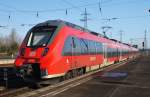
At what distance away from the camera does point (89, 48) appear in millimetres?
24828

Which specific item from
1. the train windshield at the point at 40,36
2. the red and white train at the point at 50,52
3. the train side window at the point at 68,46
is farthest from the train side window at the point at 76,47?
the train windshield at the point at 40,36

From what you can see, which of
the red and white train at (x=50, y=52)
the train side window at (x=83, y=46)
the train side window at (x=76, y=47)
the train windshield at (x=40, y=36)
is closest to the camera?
the red and white train at (x=50, y=52)

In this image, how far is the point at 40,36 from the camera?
58.4 ft

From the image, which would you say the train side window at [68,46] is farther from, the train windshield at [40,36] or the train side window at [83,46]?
the train side window at [83,46]

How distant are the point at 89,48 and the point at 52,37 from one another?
26.2ft

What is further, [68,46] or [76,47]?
[76,47]

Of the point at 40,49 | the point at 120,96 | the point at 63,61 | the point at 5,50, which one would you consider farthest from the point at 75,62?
the point at 5,50

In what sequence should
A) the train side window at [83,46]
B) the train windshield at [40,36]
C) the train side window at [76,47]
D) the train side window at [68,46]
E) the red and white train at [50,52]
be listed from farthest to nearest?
1. the train side window at [83,46]
2. the train side window at [76,47]
3. the train side window at [68,46]
4. the train windshield at [40,36]
5. the red and white train at [50,52]

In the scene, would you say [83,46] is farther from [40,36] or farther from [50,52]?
[50,52]

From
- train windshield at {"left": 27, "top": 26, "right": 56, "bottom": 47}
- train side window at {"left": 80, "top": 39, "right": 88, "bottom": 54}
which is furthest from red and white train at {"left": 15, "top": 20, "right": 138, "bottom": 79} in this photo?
train side window at {"left": 80, "top": 39, "right": 88, "bottom": 54}

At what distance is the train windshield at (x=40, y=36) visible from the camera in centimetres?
1738

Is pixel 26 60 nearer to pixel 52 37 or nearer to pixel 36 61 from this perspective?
pixel 36 61

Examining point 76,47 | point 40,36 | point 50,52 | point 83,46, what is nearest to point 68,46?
point 40,36

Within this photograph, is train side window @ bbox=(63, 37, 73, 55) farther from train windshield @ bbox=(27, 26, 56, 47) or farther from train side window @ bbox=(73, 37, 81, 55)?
train windshield @ bbox=(27, 26, 56, 47)
